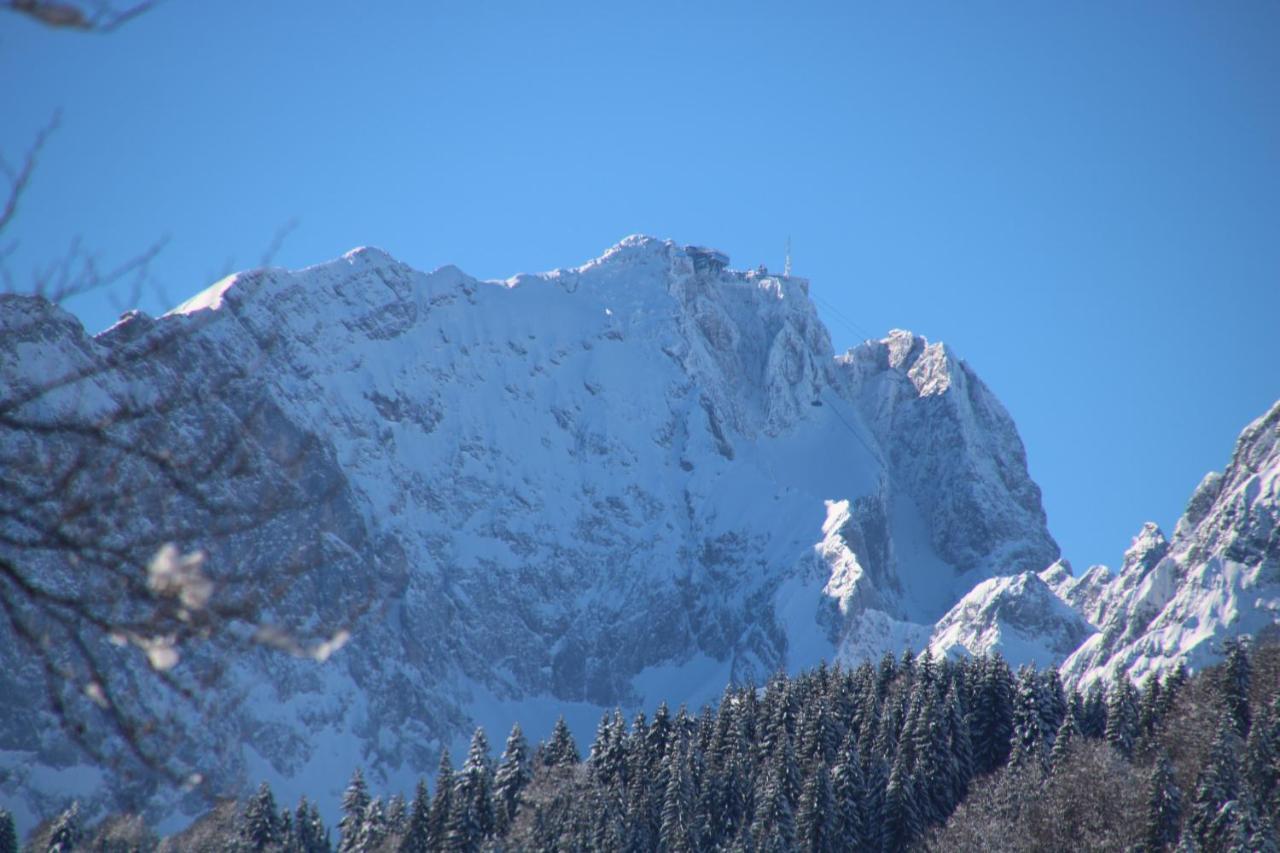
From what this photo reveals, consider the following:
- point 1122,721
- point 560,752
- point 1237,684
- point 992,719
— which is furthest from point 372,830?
point 1237,684

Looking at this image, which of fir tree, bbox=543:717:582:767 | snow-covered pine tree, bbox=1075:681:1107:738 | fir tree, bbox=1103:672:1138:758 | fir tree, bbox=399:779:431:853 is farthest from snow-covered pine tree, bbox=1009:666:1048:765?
fir tree, bbox=399:779:431:853

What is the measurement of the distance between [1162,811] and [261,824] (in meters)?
44.4

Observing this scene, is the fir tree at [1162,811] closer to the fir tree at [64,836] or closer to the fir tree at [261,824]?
the fir tree at [261,824]

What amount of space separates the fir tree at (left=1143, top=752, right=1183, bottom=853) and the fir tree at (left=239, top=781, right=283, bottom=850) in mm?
42705

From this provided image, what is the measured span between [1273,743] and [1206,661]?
445 feet

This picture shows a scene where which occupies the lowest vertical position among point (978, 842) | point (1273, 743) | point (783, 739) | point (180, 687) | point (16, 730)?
point (180, 687)

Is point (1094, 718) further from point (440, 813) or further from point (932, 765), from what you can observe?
point (440, 813)

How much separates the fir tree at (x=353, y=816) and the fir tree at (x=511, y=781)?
7.29 metres

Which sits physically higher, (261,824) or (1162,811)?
(261,824)

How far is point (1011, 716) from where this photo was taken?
76.0 m

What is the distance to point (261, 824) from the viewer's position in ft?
244

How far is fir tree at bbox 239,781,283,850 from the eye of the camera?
241ft

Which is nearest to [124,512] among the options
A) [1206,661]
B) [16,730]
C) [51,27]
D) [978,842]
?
[51,27]

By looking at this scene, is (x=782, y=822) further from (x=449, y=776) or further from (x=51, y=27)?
(x=51, y=27)
